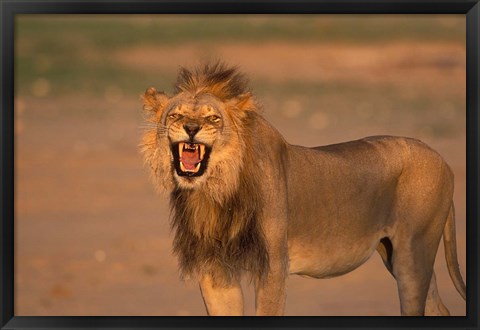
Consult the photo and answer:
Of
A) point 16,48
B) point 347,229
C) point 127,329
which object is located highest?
point 16,48

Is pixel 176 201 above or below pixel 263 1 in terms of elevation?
below

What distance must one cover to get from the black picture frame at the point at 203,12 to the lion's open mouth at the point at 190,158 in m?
0.97

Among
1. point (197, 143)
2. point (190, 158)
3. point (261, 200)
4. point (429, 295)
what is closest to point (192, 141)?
point (197, 143)

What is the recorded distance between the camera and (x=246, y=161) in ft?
26.0

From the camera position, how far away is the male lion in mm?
7797

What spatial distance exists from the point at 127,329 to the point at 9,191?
108 centimetres

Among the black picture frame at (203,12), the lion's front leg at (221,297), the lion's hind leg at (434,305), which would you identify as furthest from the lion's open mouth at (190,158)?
the lion's hind leg at (434,305)

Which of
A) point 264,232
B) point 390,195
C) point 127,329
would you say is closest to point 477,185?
point 390,195

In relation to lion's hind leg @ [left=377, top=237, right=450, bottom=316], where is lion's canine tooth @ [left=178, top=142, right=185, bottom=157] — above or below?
above

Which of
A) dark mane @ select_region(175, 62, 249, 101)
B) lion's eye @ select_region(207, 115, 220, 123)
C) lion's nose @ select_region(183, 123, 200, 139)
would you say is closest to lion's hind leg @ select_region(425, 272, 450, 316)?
dark mane @ select_region(175, 62, 249, 101)

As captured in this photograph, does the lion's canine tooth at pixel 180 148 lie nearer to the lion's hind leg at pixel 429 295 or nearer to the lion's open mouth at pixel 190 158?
the lion's open mouth at pixel 190 158

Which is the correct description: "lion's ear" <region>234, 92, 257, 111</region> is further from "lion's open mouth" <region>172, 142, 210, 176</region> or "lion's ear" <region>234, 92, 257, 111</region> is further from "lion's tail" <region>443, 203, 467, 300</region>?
"lion's tail" <region>443, 203, 467, 300</region>

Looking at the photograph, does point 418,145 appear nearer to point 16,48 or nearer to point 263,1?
point 263,1

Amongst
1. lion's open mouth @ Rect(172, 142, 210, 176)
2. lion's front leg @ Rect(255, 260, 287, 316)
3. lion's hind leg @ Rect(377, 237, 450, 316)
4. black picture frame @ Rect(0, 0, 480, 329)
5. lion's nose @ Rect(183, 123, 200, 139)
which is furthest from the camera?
lion's hind leg @ Rect(377, 237, 450, 316)
